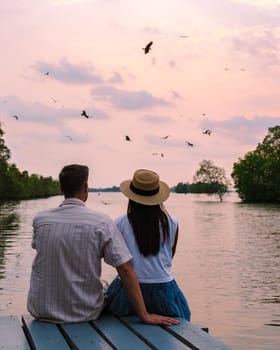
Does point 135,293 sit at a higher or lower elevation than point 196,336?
higher

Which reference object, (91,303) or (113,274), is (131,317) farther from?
(113,274)

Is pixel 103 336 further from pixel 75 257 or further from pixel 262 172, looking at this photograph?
pixel 262 172

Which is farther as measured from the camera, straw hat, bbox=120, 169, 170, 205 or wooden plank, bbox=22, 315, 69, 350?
straw hat, bbox=120, 169, 170, 205

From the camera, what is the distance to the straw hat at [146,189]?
4.89 metres

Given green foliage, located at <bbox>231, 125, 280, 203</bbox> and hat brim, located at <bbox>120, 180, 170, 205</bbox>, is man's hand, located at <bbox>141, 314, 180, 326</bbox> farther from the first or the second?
green foliage, located at <bbox>231, 125, 280, 203</bbox>

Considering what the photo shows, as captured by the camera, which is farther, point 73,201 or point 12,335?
point 73,201

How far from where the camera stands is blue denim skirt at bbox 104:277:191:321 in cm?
482

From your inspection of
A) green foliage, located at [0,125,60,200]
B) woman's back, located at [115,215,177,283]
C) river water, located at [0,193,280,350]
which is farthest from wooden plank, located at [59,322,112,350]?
green foliage, located at [0,125,60,200]

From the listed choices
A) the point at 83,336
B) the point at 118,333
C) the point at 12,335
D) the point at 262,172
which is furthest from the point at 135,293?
the point at 262,172

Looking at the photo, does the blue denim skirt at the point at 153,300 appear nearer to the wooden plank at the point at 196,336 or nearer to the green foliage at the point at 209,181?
the wooden plank at the point at 196,336

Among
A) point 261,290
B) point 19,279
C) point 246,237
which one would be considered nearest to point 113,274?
point 19,279

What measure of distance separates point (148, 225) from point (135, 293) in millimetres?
577

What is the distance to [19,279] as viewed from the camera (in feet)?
52.0

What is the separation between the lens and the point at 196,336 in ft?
13.6
